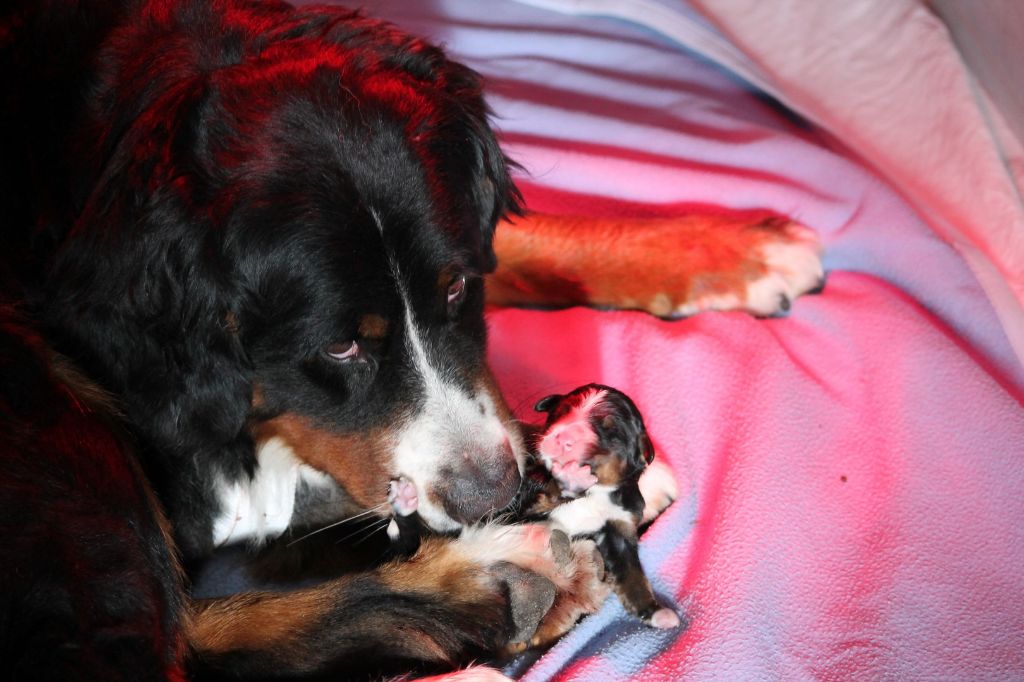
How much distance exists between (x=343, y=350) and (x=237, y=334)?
18cm

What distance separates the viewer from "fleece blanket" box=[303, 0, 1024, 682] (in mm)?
1760

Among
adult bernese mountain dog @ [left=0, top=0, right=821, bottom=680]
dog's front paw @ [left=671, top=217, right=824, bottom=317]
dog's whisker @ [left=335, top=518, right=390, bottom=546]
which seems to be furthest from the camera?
dog's front paw @ [left=671, top=217, right=824, bottom=317]

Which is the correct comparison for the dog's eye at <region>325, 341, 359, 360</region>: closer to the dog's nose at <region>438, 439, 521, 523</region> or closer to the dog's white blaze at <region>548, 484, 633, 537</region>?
the dog's nose at <region>438, 439, 521, 523</region>

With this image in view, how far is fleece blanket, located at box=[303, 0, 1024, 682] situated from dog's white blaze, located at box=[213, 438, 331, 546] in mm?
525

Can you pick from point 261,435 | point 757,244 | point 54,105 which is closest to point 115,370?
point 261,435

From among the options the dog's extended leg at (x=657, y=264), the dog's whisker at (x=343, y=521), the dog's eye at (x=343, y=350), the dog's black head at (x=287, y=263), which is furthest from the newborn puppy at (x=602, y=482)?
the dog's extended leg at (x=657, y=264)

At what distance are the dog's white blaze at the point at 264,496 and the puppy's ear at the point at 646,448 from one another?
621 mm

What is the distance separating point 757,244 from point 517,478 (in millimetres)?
996

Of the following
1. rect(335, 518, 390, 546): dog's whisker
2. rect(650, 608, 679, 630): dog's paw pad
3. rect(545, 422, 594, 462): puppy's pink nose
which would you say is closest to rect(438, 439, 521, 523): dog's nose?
rect(545, 422, 594, 462): puppy's pink nose

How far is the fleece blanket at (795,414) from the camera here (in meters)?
1.76

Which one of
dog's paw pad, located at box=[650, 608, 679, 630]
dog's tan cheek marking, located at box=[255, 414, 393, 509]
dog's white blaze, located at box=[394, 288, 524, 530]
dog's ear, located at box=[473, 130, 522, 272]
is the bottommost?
dog's paw pad, located at box=[650, 608, 679, 630]

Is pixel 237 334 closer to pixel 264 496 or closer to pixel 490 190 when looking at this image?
pixel 264 496

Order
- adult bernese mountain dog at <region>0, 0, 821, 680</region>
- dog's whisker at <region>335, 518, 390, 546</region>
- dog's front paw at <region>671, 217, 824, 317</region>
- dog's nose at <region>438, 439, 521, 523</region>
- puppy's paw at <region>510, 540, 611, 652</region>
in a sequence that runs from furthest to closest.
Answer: dog's front paw at <region>671, 217, 824, 317</region> → dog's whisker at <region>335, 518, 390, 546</region> → puppy's paw at <region>510, 540, 611, 652</region> → dog's nose at <region>438, 439, 521, 523</region> → adult bernese mountain dog at <region>0, 0, 821, 680</region>

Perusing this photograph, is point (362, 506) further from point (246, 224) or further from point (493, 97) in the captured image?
point (493, 97)
